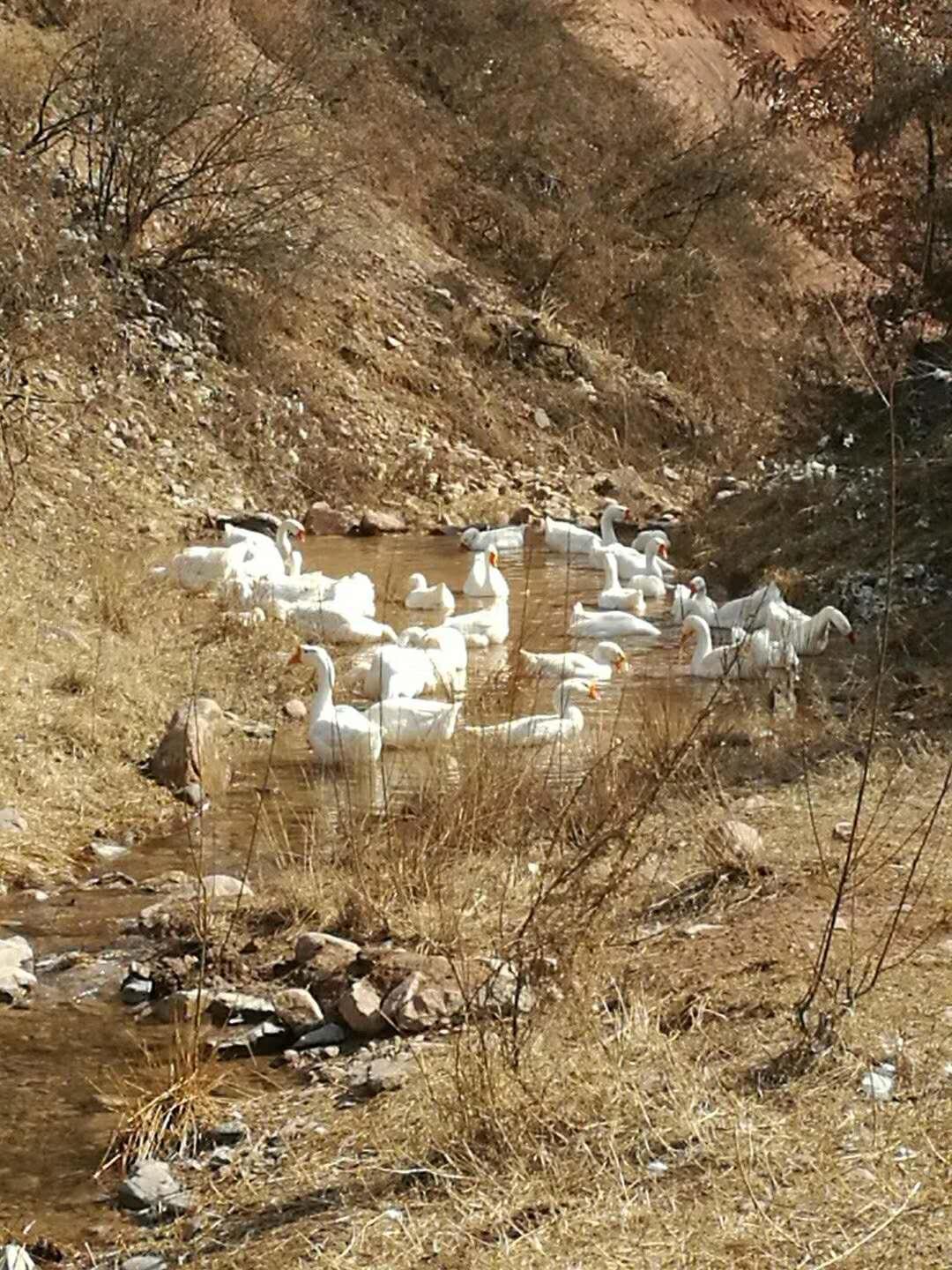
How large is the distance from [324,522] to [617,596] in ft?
16.1

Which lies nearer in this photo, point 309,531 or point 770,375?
point 309,531

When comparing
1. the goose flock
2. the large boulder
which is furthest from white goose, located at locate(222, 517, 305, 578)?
the large boulder

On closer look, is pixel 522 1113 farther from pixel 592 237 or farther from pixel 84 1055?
pixel 592 237

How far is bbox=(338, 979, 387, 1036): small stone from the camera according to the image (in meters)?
5.32

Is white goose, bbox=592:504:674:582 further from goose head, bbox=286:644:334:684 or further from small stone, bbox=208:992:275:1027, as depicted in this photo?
small stone, bbox=208:992:275:1027

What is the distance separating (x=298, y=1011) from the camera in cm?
544

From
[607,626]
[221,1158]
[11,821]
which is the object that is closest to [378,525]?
[607,626]

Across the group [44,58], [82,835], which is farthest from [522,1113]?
[44,58]

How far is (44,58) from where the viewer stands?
20328mm

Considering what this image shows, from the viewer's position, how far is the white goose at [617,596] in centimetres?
1336

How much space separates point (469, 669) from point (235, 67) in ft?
45.5

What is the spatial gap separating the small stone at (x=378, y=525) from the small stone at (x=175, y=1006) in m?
12.1

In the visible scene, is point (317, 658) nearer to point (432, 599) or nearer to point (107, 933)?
point (107, 933)

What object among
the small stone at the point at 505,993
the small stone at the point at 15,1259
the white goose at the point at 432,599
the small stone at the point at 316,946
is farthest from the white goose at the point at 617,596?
the small stone at the point at 15,1259
